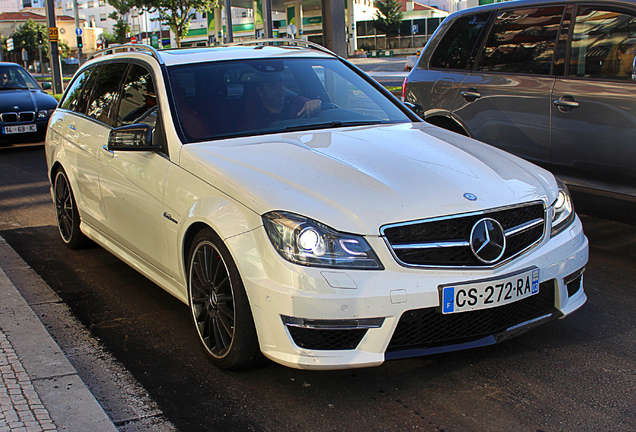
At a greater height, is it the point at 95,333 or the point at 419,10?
the point at 419,10

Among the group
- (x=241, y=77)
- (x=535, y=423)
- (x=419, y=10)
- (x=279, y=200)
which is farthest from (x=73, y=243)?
(x=419, y=10)

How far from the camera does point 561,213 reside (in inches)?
142

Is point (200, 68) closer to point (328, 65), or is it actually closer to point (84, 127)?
point (328, 65)

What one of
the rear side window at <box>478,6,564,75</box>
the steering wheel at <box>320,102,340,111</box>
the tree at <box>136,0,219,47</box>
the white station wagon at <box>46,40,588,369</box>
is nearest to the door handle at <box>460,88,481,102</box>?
the rear side window at <box>478,6,564,75</box>

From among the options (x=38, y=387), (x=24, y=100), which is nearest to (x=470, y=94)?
(x=38, y=387)

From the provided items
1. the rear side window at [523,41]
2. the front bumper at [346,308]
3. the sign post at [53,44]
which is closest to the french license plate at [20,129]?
the rear side window at [523,41]

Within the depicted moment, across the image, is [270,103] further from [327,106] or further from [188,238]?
[188,238]

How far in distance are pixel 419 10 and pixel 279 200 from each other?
97.2m

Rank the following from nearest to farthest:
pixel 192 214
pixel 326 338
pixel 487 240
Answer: pixel 326 338
pixel 487 240
pixel 192 214

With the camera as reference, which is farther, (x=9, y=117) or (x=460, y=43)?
(x=9, y=117)

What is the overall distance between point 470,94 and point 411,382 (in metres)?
3.50

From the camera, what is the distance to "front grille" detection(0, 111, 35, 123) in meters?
12.9

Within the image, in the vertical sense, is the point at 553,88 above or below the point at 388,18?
→ below

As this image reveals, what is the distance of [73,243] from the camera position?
5836 mm
